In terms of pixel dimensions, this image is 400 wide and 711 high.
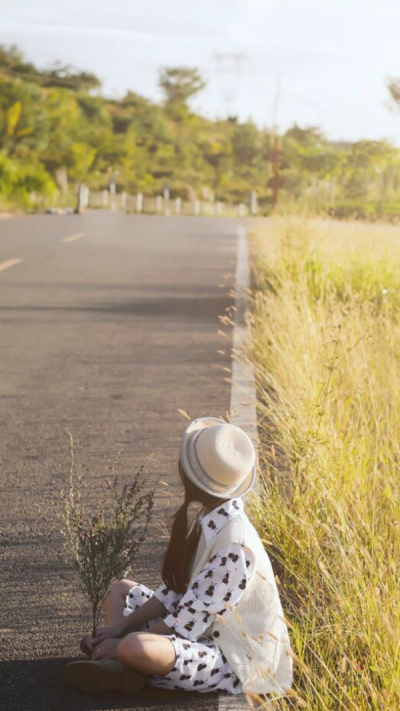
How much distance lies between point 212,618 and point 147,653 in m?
0.24

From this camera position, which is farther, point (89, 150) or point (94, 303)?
point (89, 150)

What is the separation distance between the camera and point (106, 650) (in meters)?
3.60

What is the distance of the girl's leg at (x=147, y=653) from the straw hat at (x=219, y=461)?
0.46 m

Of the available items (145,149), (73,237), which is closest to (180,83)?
(145,149)

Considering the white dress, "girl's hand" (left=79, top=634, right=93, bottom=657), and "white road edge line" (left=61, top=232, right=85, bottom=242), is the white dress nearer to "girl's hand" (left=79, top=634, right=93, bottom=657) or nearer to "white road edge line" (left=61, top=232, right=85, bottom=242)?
"girl's hand" (left=79, top=634, right=93, bottom=657)

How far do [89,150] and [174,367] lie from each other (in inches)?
2389

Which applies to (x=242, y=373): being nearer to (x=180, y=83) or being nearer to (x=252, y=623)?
(x=252, y=623)

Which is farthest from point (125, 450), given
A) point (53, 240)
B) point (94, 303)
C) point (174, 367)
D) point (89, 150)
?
point (89, 150)

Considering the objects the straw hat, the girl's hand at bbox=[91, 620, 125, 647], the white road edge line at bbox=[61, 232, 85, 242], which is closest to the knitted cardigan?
the straw hat

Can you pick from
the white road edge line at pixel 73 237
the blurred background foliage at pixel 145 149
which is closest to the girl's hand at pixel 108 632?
the white road edge line at pixel 73 237

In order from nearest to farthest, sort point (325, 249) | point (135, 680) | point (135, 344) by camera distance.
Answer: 1. point (135, 680)
2. point (135, 344)
3. point (325, 249)

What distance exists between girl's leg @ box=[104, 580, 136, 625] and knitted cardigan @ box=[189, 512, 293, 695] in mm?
331

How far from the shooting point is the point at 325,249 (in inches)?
578

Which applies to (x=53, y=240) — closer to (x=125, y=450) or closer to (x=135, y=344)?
(x=135, y=344)
